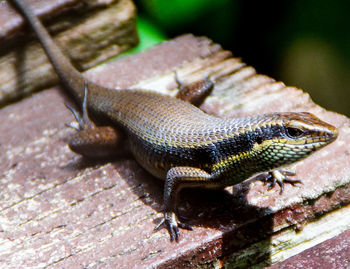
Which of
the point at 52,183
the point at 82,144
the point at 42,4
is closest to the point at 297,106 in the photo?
the point at 82,144

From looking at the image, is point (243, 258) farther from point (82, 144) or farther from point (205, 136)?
point (82, 144)

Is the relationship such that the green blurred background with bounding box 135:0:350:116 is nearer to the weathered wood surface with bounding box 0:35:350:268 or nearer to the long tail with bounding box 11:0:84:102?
the long tail with bounding box 11:0:84:102

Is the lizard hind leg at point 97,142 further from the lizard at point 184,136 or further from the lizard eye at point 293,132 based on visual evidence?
the lizard eye at point 293,132

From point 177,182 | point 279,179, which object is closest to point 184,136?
point 177,182

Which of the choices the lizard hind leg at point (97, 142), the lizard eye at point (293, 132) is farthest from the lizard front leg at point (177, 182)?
the lizard hind leg at point (97, 142)

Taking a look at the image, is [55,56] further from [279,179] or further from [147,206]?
[279,179]

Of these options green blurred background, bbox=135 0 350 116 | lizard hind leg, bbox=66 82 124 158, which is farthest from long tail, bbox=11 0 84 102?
green blurred background, bbox=135 0 350 116
